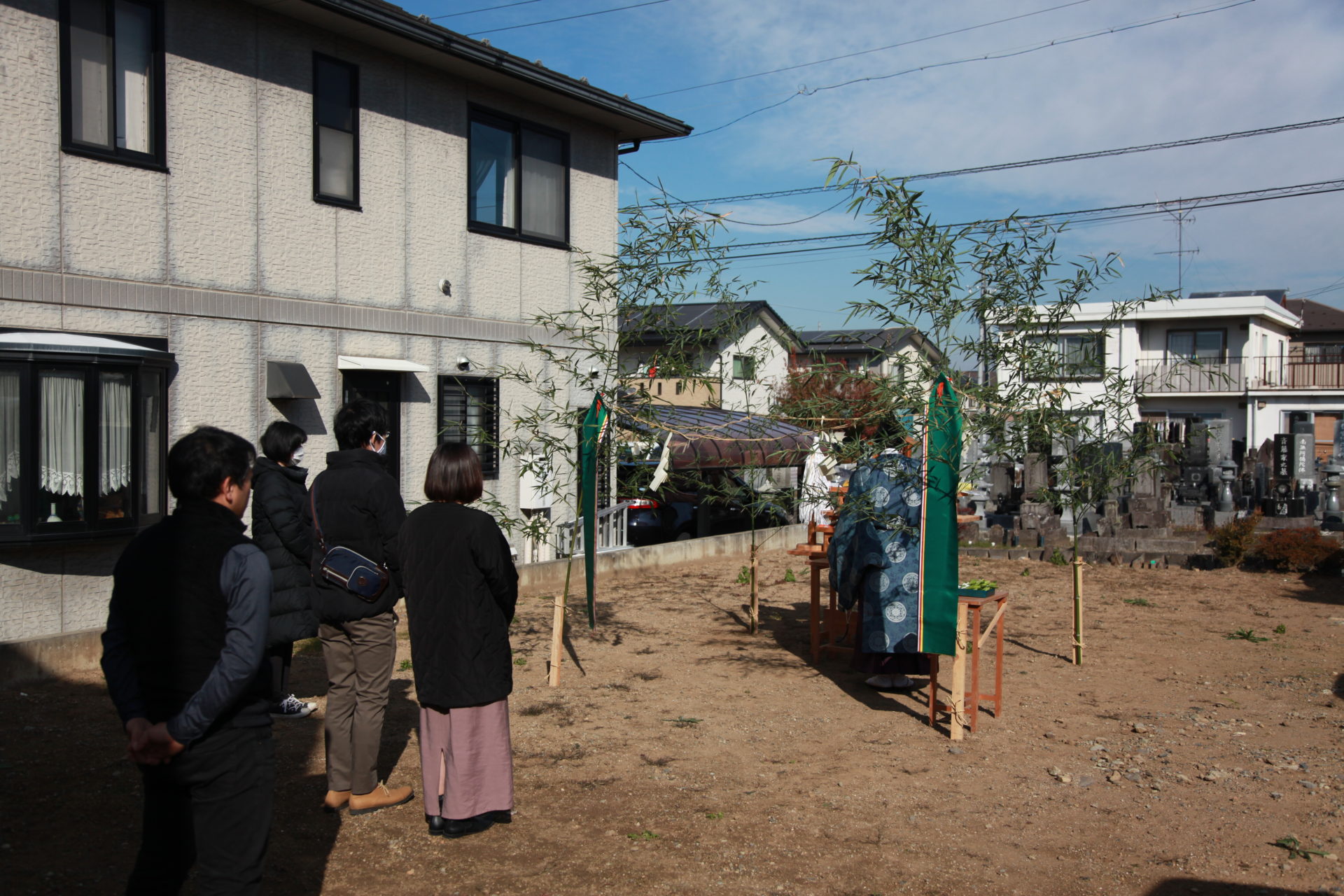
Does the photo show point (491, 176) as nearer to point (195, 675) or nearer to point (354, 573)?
point (354, 573)

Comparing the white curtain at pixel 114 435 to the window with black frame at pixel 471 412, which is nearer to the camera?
the white curtain at pixel 114 435

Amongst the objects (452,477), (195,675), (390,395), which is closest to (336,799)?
(452,477)

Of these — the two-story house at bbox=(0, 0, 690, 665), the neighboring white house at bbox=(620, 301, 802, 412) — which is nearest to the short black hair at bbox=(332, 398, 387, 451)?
the neighboring white house at bbox=(620, 301, 802, 412)

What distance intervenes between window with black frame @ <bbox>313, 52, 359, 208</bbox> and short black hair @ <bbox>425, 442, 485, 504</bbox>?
6.05 meters

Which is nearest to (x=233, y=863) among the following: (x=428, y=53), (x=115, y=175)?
(x=115, y=175)

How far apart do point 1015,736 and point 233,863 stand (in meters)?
4.82

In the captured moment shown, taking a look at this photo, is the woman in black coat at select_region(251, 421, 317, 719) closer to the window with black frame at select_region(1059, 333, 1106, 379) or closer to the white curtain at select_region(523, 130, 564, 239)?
the window with black frame at select_region(1059, 333, 1106, 379)

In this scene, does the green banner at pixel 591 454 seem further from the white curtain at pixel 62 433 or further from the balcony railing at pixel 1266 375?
the balcony railing at pixel 1266 375

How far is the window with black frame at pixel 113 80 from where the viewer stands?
7.44m

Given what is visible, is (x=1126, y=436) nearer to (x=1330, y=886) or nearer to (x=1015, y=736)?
(x=1015, y=736)

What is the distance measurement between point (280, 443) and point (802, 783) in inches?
136

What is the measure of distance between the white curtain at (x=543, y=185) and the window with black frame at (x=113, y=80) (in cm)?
443

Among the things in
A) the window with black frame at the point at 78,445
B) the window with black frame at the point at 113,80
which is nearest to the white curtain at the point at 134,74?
the window with black frame at the point at 113,80

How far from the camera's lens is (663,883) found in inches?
156
